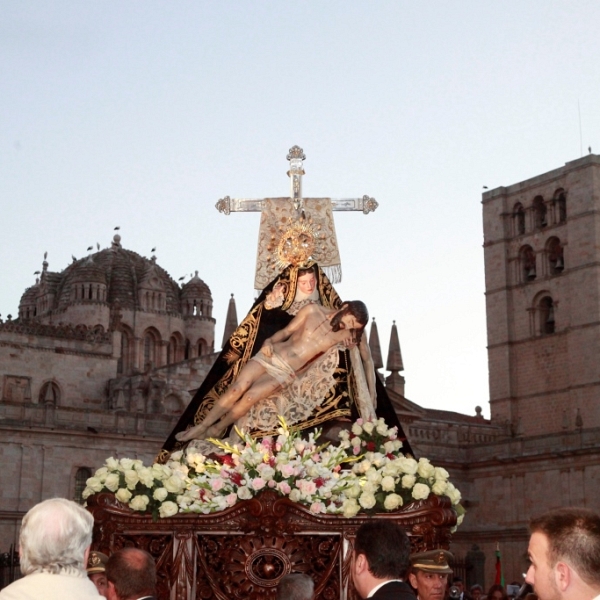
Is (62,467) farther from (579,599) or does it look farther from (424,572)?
(579,599)

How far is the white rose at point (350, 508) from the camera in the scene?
8703mm

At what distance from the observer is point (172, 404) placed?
48156mm

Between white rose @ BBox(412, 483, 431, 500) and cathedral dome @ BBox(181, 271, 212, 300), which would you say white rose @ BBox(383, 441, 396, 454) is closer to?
white rose @ BBox(412, 483, 431, 500)

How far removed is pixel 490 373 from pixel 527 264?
19.7 ft

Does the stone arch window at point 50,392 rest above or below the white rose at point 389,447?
above

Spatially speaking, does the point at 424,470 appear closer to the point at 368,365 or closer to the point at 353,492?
the point at 353,492

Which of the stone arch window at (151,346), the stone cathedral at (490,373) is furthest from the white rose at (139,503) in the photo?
the stone arch window at (151,346)

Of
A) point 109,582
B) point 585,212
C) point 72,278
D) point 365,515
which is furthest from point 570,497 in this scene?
point 109,582

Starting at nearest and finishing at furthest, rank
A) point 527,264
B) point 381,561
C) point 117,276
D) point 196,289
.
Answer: point 381,561 → point 527,264 → point 117,276 → point 196,289

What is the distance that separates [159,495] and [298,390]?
8.57ft

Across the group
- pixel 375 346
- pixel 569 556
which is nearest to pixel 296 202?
pixel 569 556

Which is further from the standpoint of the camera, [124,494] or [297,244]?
[297,244]

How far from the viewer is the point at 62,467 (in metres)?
36.2

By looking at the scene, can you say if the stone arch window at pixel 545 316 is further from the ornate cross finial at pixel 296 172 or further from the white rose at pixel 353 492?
the white rose at pixel 353 492
